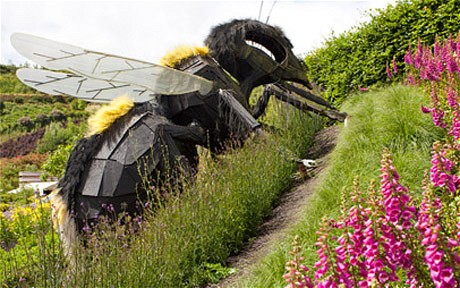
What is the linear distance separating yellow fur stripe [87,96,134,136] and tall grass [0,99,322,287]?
98cm

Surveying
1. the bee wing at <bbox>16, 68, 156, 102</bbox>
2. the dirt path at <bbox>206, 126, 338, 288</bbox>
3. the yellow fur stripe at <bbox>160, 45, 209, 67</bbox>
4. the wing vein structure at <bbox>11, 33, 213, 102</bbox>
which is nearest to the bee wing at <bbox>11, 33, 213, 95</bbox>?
the wing vein structure at <bbox>11, 33, 213, 102</bbox>

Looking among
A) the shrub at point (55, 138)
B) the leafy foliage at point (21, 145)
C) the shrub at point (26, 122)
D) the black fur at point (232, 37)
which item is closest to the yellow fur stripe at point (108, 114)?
the black fur at point (232, 37)

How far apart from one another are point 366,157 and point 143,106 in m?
2.42

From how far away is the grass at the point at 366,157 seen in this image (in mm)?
3387

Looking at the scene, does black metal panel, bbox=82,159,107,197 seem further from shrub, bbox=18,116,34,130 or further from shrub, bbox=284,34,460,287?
shrub, bbox=18,116,34,130

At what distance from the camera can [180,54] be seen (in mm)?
5504

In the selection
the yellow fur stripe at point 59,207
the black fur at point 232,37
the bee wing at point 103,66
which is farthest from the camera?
the black fur at point 232,37

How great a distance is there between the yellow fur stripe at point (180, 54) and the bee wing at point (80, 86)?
35.4 inches

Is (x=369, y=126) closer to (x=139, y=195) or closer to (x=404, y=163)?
(x=404, y=163)

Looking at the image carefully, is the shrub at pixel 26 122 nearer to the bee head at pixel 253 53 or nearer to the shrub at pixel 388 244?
the bee head at pixel 253 53

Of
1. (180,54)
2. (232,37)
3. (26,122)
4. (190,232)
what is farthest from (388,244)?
(26,122)

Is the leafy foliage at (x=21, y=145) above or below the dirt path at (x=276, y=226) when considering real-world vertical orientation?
above

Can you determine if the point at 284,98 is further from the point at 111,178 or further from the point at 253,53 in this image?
the point at 111,178

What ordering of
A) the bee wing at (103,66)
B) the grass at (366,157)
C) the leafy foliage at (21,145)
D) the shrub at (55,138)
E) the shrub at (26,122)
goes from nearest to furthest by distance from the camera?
the grass at (366,157)
the bee wing at (103,66)
the shrub at (55,138)
the leafy foliage at (21,145)
the shrub at (26,122)
